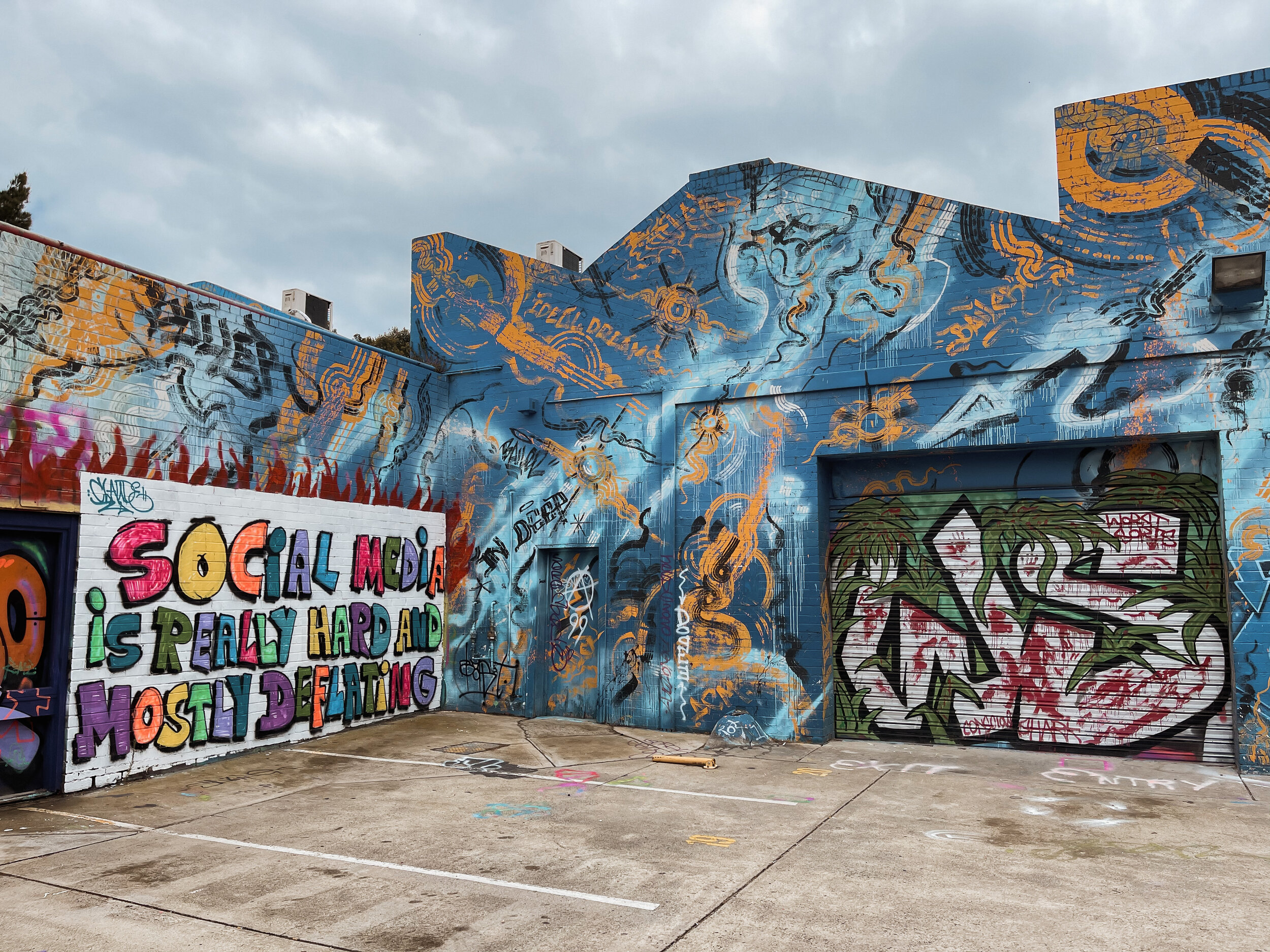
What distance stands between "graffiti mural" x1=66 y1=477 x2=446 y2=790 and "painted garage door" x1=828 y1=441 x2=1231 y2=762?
5.63 meters

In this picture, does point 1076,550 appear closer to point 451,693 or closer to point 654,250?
point 654,250

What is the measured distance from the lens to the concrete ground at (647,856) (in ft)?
15.2

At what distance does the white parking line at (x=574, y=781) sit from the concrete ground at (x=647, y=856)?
0.04 m

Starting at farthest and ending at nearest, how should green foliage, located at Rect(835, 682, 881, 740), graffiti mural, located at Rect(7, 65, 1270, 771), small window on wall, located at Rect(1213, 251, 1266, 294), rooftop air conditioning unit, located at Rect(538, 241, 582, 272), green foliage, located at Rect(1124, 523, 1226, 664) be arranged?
rooftop air conditioning unit, located at Rect(538, 241, 582, 272) → green foliage, located at Rect(835, 682, 881, 740) → green foliage, located at Rect(1124, 523, 1226, 664) → graffiti mural, located at Rect(7, 65, 1270, 771) → small window on wall, located at Rect(1213, 251, 1266, 294)

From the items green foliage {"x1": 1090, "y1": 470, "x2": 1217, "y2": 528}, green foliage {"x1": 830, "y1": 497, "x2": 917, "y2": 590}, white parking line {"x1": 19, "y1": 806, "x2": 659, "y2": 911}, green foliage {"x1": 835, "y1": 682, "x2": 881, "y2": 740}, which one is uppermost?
green foliage {"x1": 1090, "y1": 470, "x2": 1217, "y2": 528}

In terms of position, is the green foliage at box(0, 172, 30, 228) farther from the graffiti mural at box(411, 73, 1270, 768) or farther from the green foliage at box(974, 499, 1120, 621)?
the green foliage at box(974, 499, 1120, 621)

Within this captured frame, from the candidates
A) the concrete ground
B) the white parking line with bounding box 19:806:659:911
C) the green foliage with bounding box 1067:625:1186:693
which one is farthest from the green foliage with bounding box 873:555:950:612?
the white parking line with bounding box 19:806:659:911

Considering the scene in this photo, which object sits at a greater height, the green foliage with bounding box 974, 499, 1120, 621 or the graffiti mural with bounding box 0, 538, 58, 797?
the green foliage with bounding box 974, 499, 1120, 621

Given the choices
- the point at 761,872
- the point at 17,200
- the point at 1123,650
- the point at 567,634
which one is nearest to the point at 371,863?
the point at 761,872

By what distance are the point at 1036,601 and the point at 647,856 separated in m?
5.74

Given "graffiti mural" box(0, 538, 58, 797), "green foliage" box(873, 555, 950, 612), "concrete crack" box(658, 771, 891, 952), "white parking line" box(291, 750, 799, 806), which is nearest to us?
"concrete crack" box(658, 771, 891, 952)

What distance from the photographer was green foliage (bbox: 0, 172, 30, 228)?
2000 centimetres

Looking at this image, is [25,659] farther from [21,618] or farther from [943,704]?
[943,704]

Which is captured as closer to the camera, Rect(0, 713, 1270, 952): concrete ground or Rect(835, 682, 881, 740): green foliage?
Rect(0, 713, 1270, 952): concrete ground
